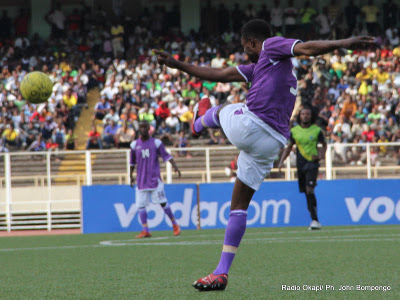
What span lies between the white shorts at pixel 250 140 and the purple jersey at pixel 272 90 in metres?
0.07

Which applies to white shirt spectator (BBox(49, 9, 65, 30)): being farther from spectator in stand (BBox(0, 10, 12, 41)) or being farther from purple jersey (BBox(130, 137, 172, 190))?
purple jersey (BBox(130, 137, 172, 190))

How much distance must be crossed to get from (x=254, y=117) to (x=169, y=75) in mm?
20897

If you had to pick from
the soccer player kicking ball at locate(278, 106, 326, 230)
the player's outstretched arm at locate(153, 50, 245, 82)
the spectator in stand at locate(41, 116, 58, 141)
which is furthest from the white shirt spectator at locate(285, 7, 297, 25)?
the player's outstretched arm at locate(153, 50, 245, 82)

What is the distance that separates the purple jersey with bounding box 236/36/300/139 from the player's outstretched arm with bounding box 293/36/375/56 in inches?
15.3

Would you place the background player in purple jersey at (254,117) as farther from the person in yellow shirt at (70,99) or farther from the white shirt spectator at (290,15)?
the white shirt spectator at (290,15)

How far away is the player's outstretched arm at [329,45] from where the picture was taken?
17.9 ft

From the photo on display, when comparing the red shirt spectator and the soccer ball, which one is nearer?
the soccer ball

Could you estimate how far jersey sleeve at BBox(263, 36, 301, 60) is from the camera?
6.05m

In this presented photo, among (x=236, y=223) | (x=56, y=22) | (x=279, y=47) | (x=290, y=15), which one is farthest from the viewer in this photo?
(x=56, y=22)

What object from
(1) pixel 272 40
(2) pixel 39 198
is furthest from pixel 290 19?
(1) pixel 272 40

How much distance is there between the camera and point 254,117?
6445mm

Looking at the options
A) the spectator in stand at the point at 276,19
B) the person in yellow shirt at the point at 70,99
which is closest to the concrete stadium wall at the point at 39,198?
the person in yellow shirt at the point at 70,99

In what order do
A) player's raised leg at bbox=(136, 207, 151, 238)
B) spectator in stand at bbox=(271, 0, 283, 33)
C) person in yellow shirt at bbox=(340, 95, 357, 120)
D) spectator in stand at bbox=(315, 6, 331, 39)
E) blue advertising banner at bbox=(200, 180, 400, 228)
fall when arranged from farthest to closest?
spectator in stand at bbox=(271, 0, 283, 33), spectator in stand at bbox=(315, 6, 331, 39), person in yellow shirt at bbox=(340, 95, 357, 120), blue advertising banner at bbox=(200, 180, 400, 228), player's raised leg at bbox=(136, 207, 151, 238)

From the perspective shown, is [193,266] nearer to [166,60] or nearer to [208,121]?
[208,121]
